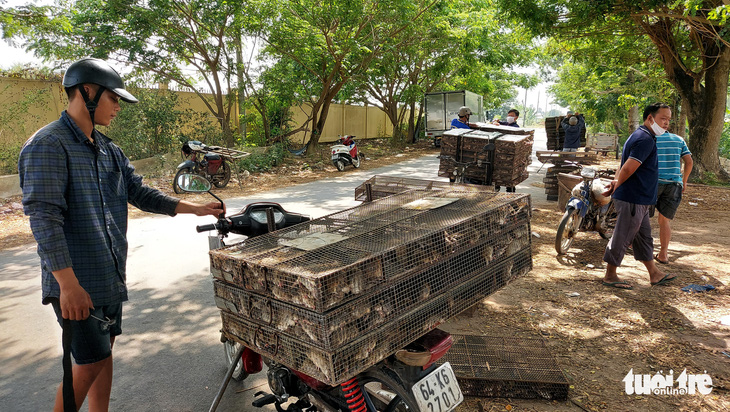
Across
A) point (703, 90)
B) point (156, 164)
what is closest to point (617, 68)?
point (703, 90)

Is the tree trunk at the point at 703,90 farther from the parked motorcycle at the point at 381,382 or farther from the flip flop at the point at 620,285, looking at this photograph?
the parked motorcycle at the point at 381,382

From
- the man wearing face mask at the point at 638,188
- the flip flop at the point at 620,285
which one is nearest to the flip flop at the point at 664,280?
the man wearing face mask at the point at 638,188

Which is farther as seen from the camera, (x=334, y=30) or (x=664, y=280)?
(x=334, y=30)

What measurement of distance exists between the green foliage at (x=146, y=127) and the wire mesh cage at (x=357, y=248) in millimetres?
11676

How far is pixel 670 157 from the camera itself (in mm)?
5711

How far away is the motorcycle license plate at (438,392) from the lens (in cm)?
216

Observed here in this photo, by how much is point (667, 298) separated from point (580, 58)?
10860mm

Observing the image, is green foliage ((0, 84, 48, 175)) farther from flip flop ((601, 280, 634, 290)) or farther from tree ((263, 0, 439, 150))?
flip flop ((601, 280, 634, 290))

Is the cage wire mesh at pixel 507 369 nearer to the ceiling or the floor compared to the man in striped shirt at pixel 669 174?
nearer to the floor

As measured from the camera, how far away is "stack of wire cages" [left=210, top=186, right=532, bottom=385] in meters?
1.84

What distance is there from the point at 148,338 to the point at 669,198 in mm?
5757

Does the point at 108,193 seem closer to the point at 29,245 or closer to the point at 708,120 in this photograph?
the point at 29,245

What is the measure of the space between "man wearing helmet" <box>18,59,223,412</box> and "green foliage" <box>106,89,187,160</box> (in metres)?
11.3

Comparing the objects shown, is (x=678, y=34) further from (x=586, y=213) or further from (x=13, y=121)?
(x=13, y=121)
